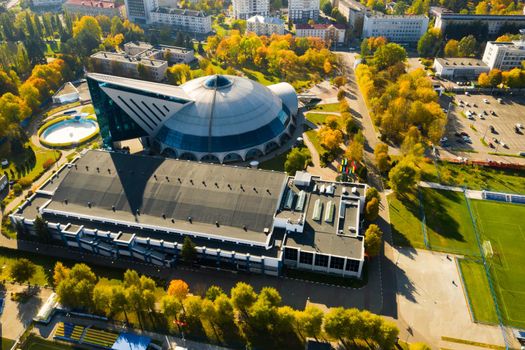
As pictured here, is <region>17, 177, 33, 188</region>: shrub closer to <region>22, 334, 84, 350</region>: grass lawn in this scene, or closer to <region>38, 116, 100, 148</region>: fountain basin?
<region>38, 116, 100, 148</region>: fountain basin

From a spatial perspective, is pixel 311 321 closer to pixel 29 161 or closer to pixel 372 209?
pixel 372 209

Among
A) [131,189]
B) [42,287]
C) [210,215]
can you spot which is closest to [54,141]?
[131,189]

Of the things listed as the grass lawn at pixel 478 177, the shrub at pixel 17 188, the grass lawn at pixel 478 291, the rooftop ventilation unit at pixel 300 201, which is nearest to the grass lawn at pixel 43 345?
the shrub at pixel 17 188

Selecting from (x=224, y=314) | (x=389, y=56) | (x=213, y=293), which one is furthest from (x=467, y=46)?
(x=224, y=314)

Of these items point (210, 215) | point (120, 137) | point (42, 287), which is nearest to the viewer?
point (42, 287)

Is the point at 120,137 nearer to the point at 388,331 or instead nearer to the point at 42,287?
the point at 42,287

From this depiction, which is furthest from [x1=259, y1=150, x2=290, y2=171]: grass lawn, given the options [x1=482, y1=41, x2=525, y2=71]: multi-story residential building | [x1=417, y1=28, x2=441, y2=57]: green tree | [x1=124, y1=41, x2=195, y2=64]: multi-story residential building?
[x1=417, y1=28, x2=441, y2=57]: green tree

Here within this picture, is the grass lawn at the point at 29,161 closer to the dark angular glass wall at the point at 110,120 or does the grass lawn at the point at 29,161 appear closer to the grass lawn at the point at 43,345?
the dark angular glass wall at the point at 110,120
